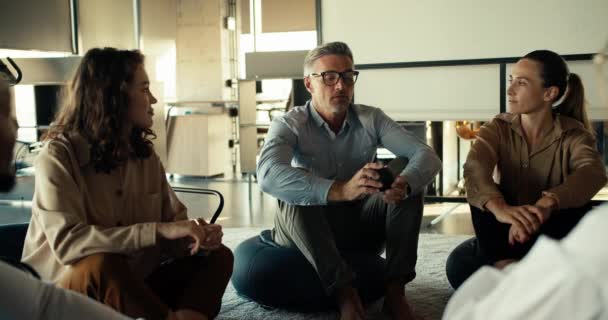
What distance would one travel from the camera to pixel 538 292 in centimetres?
59

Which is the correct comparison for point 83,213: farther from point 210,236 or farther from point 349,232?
point 349,232

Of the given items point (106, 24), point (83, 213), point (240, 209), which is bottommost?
point (240, 209)

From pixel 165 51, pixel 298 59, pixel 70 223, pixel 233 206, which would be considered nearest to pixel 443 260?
pixel 70 223

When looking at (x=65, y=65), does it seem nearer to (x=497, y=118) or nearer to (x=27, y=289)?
(x=497, y=118)

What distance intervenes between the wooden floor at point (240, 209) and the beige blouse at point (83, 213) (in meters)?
2.42

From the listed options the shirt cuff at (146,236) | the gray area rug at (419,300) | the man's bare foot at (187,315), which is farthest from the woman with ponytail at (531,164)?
the shirt cuff at (146,236)

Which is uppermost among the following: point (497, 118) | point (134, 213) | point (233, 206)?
point (497, 118)

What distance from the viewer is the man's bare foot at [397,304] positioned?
7.64ft

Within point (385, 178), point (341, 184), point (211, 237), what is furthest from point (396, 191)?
point (211, 237)

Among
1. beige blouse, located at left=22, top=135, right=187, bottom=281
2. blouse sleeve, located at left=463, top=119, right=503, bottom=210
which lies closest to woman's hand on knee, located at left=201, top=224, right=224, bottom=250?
beige blouse, located at left=22, top=135, right=187, bottom=281

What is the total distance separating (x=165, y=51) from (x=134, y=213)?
6021mm

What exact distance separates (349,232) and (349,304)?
0.35 m

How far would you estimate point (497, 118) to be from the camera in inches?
107

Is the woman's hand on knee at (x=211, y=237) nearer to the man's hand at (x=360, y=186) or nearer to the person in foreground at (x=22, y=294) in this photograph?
the man's hand at (x=360, y=186)
